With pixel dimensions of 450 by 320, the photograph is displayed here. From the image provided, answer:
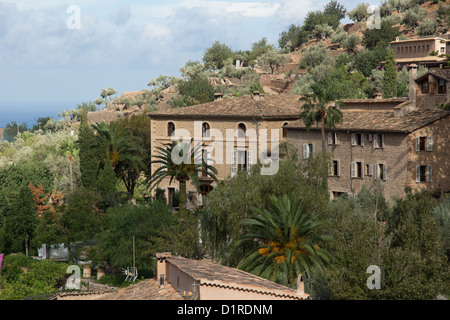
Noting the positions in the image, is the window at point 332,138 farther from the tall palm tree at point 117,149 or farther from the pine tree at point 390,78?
the pine tree at point 390,78

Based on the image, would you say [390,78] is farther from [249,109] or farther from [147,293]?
[147,293]

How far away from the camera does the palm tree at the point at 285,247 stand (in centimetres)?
2867

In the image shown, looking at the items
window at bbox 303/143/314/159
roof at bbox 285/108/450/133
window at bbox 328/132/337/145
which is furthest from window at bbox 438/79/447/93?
window at bbox 303/143/314/159

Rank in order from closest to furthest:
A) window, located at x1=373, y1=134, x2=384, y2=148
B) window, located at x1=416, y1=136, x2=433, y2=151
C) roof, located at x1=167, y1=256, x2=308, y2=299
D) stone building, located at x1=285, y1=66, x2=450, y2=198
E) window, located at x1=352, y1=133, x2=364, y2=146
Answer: roof, located at x1=167, y1=256, x2=308, y2=299
stone building, located at x1=285, y1=66, x2=450, y2=198
window, located at x1=416, y1=136, x2=433, y2=151
window, located at x1=373, y1=134, x2=384, y2=148
window, located at x1=352, y1=133, x2=364, y2=146

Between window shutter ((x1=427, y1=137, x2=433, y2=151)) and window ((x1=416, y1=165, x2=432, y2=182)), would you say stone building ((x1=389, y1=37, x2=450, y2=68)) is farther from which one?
window ((x1=416, y1=165, x2=432, y2=182))

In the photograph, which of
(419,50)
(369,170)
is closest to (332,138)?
(369,170)

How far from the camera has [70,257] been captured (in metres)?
46.6

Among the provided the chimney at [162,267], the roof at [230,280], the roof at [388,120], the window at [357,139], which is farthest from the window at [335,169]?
the chimney at [162,267]

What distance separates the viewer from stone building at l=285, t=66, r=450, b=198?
142ft

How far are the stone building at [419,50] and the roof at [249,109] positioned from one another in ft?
94.1

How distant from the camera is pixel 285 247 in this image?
97.8 feet

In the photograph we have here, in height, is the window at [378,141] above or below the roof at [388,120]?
below

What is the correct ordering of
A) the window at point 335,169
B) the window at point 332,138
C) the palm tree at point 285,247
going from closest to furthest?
the palm tree at point 285,247 → the window at point 335,169 → the window at point 332,138

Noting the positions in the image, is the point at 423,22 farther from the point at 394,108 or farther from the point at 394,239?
the point at 394,239
